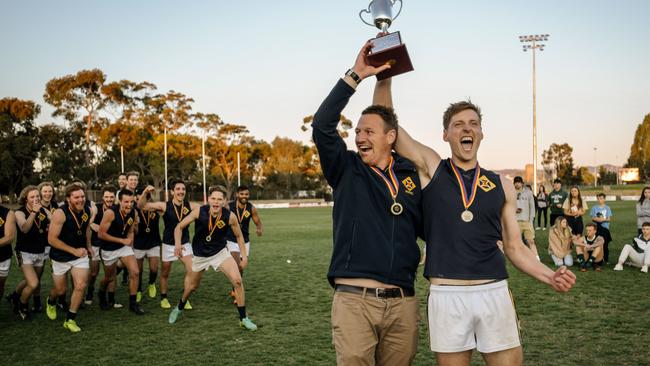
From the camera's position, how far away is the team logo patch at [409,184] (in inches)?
146

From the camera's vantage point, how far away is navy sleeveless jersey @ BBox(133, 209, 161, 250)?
35.5ft

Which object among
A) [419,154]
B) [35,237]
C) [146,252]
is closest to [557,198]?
[146,252]

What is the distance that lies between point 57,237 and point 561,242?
11254 millimetres

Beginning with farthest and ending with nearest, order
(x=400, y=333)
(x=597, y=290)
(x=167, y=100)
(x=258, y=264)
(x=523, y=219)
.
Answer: (x=167, y=100)
(x=258, y=264)
(x=523, y=219)
(x=597, y=290)
(x=400, y=333)

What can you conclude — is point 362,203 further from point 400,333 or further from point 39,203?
point 39,203

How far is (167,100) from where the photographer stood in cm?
6303

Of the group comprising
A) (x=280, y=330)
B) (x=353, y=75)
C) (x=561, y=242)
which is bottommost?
(x=280, y=330)

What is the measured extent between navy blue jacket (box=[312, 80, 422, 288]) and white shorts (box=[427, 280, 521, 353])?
1.06 ft

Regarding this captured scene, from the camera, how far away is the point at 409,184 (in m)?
3.73

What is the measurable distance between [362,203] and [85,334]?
637 centimetres

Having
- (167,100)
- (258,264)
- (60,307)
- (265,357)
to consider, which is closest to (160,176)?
(167,100)

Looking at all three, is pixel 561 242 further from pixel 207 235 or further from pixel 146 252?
pixel 146 252

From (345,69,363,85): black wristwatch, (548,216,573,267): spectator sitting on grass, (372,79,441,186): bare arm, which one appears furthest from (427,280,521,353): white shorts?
(548,216,573,267): spectator sitting on grass

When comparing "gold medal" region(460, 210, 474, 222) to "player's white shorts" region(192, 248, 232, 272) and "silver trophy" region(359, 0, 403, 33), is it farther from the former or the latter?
"player's white shorts" region(192, 248, 232, 272)
